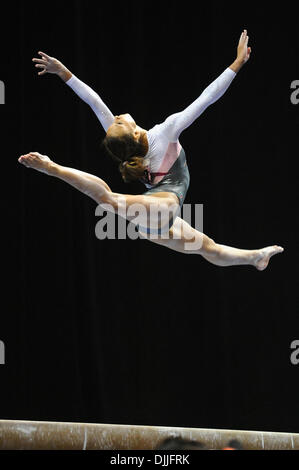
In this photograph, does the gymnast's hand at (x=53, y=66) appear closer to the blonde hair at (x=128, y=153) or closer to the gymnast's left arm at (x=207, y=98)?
the blonde hair at (x=128, y=153)

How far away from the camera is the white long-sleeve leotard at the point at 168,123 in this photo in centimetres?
278

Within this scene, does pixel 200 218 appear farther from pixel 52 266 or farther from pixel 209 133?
pixel 52 266

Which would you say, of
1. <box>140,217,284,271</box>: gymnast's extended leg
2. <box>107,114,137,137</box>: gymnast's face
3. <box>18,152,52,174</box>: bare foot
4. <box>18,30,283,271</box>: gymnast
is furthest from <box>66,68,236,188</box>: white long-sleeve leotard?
<box>18,152,52,174</box>: bare foot

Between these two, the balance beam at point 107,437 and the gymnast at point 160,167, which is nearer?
the gymnast at point 160,167

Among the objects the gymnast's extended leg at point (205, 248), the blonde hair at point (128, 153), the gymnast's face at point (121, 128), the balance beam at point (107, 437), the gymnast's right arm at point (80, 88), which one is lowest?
the balance beam at point (107, 437)

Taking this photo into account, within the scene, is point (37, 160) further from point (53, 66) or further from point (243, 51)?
point (243, 51)

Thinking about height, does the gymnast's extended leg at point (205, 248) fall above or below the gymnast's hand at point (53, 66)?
below

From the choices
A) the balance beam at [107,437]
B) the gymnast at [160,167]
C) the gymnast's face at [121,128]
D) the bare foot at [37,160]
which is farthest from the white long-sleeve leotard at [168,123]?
the balance beam at [107,437]

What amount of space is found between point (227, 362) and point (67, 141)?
1788mm

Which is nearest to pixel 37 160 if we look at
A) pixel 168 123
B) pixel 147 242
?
pixel 168 123

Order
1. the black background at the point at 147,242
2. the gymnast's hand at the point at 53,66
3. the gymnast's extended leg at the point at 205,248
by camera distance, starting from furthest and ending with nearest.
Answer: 1. the black background at the point at 147,242
2. the gymnast's extended leg at the point at 205,248
3. the gymnast's hand at the point at 53,66

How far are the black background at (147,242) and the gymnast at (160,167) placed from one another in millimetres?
1046
